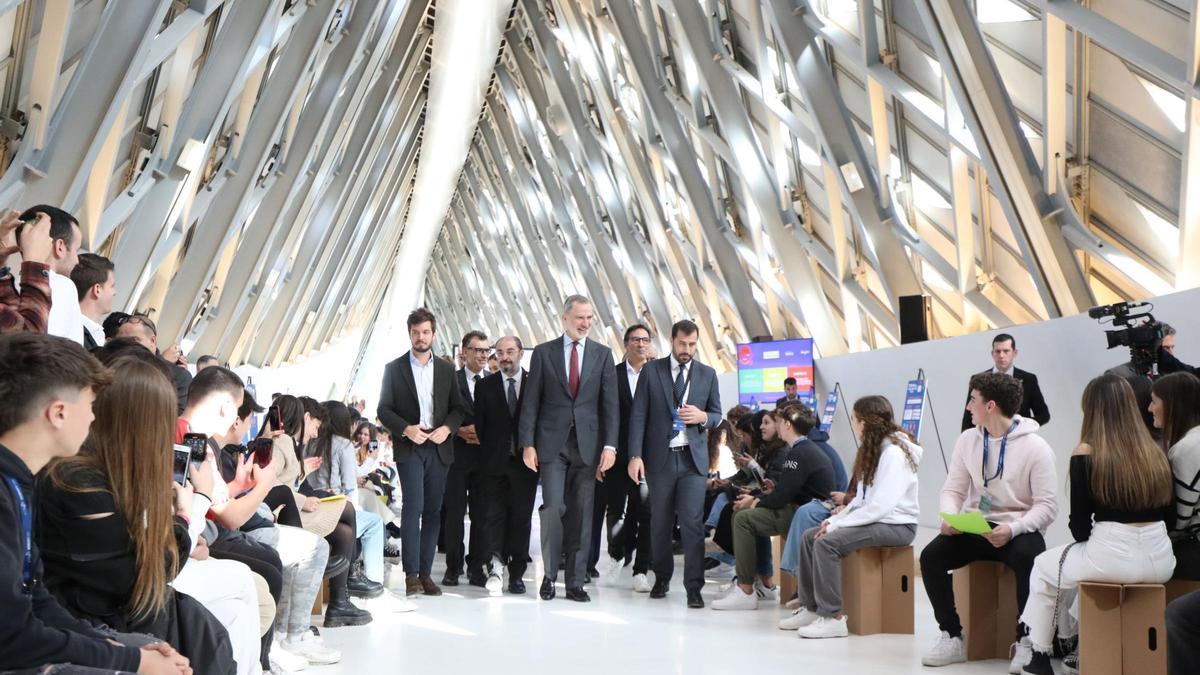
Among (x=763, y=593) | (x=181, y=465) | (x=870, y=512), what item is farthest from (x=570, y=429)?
(x=181, y=465)

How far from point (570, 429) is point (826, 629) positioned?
2211mm

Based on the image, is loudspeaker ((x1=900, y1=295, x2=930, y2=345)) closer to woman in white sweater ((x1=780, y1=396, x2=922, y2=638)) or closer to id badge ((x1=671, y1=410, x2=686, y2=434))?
id badge ((x1=671, y1=410, x2=686, y2=434))

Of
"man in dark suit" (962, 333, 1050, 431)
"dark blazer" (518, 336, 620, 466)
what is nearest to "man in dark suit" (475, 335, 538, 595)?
"dark blazer" (518, 336, 620, 466)

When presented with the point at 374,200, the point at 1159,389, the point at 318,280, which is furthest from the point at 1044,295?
the point at 374,200

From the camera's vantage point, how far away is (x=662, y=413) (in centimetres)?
682

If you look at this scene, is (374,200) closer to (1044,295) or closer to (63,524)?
(1044,295)

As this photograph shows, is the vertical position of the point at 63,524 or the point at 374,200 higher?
the point at 374,200

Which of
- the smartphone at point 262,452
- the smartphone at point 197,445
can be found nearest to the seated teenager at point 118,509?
the smartphone at point 197,445

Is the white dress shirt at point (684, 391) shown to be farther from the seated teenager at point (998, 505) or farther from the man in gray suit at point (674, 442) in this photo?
the seated teenager at point (998, 505)

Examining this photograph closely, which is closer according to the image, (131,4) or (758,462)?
(131,4)

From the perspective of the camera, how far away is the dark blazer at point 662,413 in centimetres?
679

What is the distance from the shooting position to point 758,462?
7.47 m

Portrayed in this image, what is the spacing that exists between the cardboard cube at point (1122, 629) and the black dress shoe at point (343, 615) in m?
3.55

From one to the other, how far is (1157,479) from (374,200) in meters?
20.9
